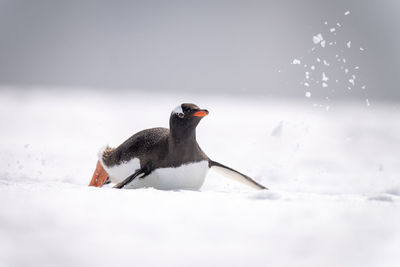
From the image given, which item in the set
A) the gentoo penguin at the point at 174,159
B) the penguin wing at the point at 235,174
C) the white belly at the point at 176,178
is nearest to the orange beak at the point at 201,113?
the gentoo penguin at the point at 174,159

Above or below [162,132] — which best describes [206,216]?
below

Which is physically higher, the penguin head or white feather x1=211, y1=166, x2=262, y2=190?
the penguin head

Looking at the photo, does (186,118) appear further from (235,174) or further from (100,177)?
(100,177)

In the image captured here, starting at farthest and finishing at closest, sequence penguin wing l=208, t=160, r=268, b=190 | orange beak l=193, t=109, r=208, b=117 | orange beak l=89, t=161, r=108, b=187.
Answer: orange beak l=89, t=161, r=108, b=187, penguin wing l=208, t=160, r=268, b=190, orange beak l=193, t=109, r=208, b=117

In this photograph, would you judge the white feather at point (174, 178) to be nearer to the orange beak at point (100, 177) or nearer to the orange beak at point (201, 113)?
the orange beak at point (201, 113)

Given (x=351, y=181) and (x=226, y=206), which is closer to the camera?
(x=226, y=206)

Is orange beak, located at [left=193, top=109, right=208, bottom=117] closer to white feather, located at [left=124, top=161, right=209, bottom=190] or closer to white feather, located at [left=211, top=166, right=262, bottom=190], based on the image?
white feather, located at [left=124, top=161, right=209, bottom=190]

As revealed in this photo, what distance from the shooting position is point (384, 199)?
224cm

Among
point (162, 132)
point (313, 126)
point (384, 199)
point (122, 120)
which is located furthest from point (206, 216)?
point (122, 120)

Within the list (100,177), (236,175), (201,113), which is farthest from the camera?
(100,177)

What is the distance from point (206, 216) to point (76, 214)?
1.38 feet

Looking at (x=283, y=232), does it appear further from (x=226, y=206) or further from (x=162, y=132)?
(x=162, y=132)

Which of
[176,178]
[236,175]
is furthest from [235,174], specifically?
[176,178]

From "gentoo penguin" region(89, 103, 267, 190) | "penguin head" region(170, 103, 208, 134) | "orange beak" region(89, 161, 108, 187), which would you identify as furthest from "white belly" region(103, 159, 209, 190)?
"orange beak" region(89, 161, 108, 187)
